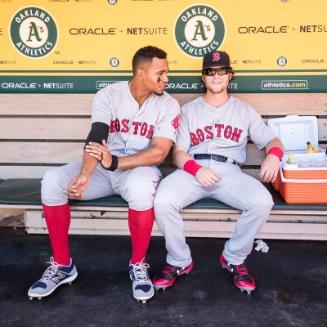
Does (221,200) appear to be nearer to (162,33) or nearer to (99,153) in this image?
(99,153)

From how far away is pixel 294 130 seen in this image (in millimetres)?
3336

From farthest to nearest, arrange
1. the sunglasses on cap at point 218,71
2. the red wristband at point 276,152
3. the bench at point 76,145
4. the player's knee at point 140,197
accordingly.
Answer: the bench at point 76,145 < the sunglasses on cap at point 218,71 < the red wristband at point 276,152 < the player's knee at point 140,197

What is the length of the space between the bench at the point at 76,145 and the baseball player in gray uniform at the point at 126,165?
0.50 metres

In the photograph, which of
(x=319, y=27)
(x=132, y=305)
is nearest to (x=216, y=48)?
(x=319, y=27)

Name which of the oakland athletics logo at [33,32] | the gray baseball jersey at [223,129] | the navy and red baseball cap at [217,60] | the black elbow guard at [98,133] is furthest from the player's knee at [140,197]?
the oakland athletics logo at [33,32]

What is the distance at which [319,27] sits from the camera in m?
3.28

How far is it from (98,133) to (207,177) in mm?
734

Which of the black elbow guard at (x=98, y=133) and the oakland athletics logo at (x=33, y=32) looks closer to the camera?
the black elbow guard at (x=98, y=133)

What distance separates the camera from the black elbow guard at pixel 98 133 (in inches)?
112

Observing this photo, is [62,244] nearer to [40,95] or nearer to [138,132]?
[138,132]

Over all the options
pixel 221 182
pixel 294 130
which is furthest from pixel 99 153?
pixel 294 130

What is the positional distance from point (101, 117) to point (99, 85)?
59 centimetres

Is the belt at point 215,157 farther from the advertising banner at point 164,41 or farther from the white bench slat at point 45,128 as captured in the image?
the white bench slat at point 45,128

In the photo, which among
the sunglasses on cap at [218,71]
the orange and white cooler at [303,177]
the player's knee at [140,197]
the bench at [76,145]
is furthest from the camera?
the bench at [76,145]
